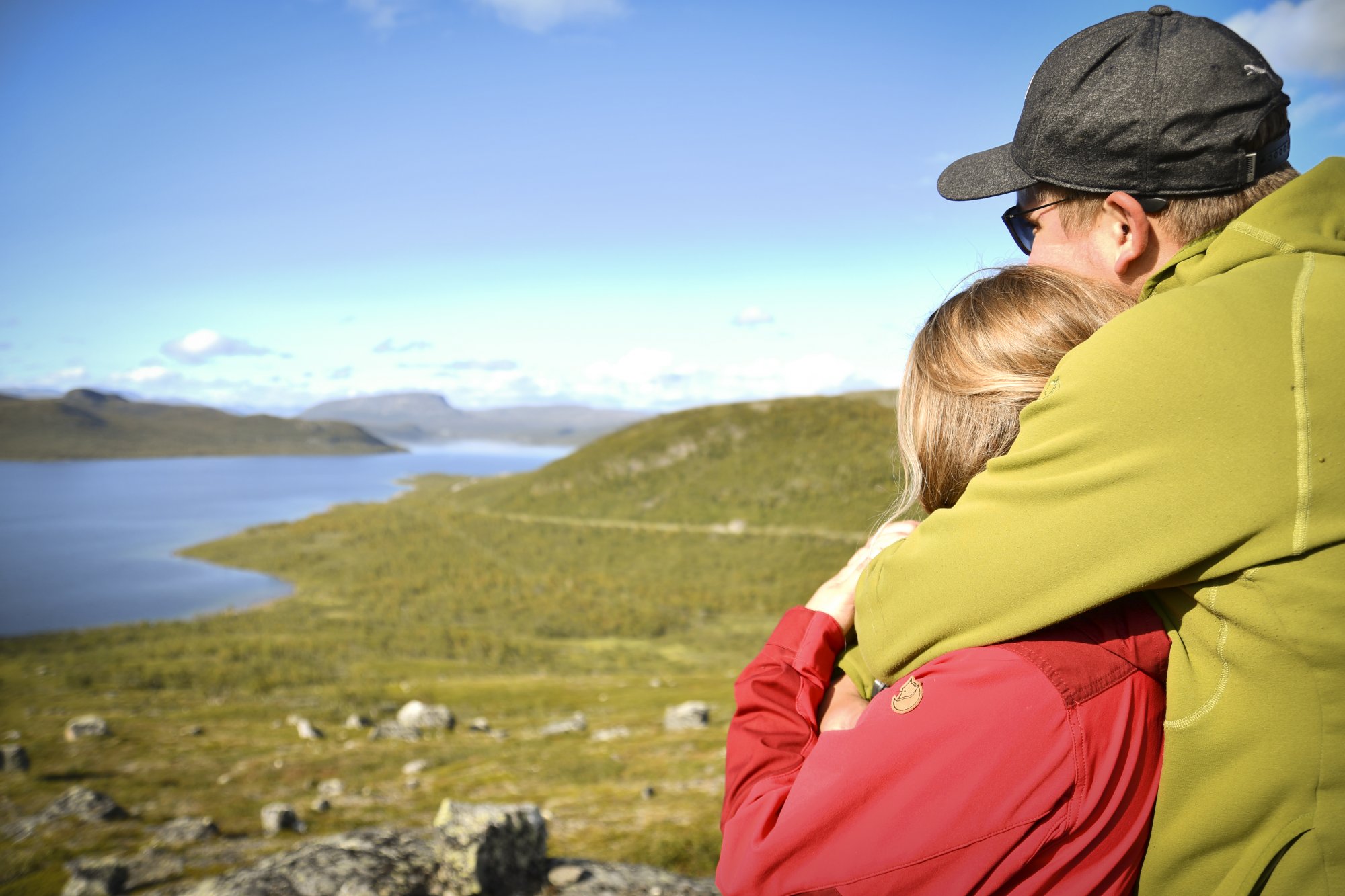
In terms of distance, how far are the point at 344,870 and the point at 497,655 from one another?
30656mm

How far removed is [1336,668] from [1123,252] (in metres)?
1.01

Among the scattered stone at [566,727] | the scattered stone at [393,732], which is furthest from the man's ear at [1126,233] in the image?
the scattered stone at [393,732]

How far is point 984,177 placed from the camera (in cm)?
216

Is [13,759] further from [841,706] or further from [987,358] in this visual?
[987,358]

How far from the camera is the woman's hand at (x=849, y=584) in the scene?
2148mm

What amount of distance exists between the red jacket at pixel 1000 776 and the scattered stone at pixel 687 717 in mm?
21618

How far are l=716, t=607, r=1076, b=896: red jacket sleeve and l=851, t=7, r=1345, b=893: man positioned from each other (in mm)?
107

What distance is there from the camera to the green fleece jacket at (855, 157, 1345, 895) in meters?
1.28

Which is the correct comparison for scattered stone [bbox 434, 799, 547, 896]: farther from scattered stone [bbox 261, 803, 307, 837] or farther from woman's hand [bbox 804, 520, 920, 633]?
scattered stone [bbox 261, 803, 307, 837]

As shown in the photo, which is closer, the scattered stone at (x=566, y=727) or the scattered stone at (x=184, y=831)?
the scattered stone at (x=184, y=831)

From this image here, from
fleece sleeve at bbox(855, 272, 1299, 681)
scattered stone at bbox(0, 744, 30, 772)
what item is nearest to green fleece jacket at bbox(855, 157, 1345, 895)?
fleece sleeve at bbox(855, 272, 1299, 681)

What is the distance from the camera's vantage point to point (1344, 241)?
150 cm

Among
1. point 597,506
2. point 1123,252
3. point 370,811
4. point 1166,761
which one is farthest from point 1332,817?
point 597,506

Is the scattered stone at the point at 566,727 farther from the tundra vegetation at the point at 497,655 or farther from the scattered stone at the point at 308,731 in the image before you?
the scattered stone at the point at 308,731
